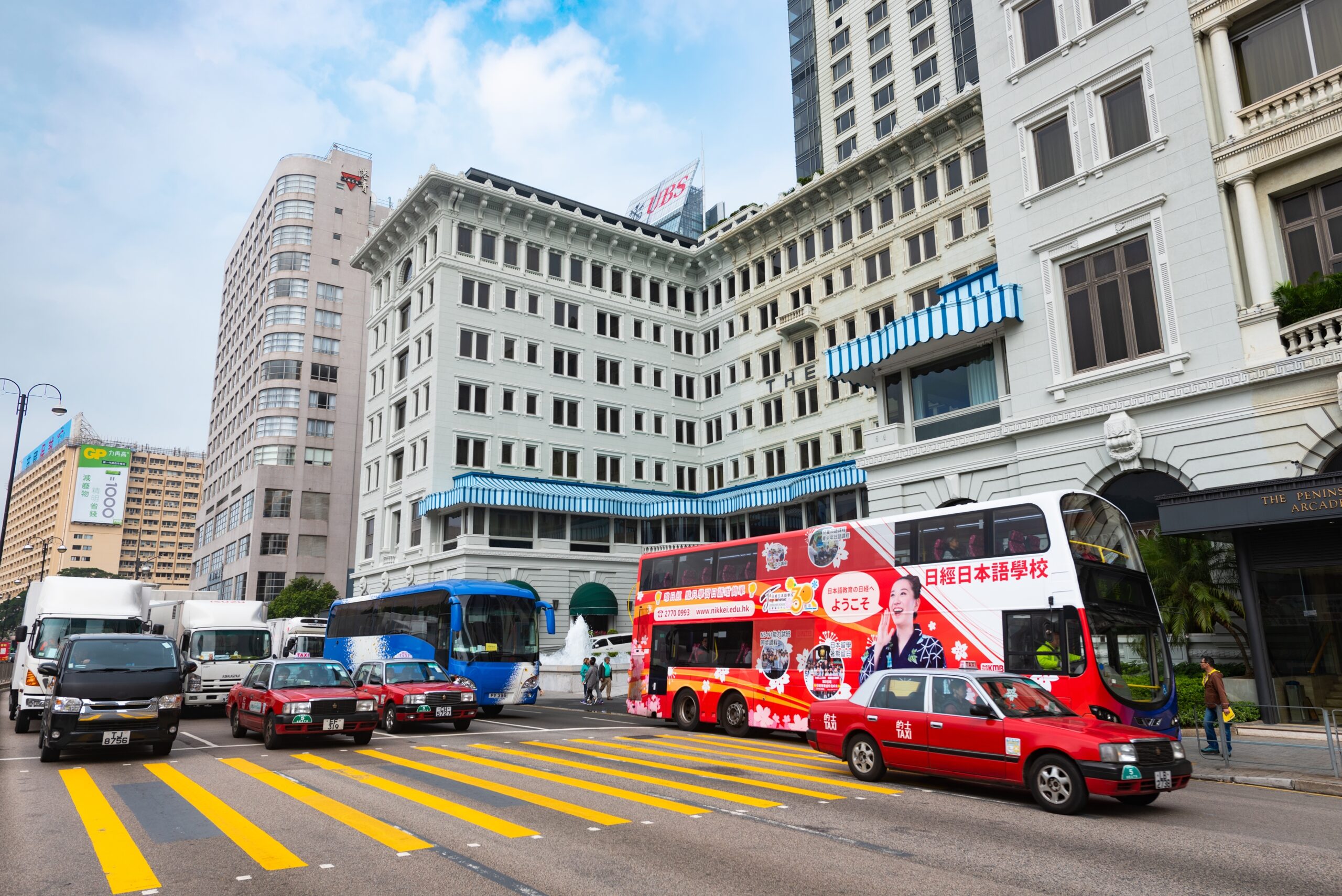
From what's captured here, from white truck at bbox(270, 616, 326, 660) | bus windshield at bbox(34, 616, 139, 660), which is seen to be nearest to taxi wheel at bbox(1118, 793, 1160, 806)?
bus windshield at bbox(34, 616, 139, 660)

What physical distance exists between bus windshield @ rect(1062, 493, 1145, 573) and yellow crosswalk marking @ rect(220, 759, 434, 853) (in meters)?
10.8

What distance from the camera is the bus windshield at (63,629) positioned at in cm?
2189

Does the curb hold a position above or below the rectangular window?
below

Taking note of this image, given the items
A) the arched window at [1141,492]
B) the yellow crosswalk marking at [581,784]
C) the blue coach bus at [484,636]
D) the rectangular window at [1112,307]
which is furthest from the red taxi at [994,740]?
the blue coach bus at [484,636]

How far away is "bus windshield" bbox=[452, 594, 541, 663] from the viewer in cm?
2558

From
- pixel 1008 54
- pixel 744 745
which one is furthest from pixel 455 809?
pixel 1008 54

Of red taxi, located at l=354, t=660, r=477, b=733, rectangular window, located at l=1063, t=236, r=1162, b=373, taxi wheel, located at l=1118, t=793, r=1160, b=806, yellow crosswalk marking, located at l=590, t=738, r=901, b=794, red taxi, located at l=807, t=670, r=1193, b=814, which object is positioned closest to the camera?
red taxi, located at l=807, t=670, r=1193, b=814

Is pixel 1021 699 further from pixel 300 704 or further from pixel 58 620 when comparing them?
pixel 58 620

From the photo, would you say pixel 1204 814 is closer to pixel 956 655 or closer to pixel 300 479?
pixel 956 655

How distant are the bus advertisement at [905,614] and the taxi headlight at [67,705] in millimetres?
12729

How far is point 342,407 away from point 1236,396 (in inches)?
3241

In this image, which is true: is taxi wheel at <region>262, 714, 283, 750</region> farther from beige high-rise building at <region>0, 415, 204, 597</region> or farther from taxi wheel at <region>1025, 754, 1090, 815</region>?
beige high-rise building at <region>0, 415, 204, 597</region>

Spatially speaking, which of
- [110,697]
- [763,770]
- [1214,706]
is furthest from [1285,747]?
[110,697]

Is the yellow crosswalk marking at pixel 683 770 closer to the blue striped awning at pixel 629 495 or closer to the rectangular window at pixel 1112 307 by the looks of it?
the rectangular window at pixel 1112 307
